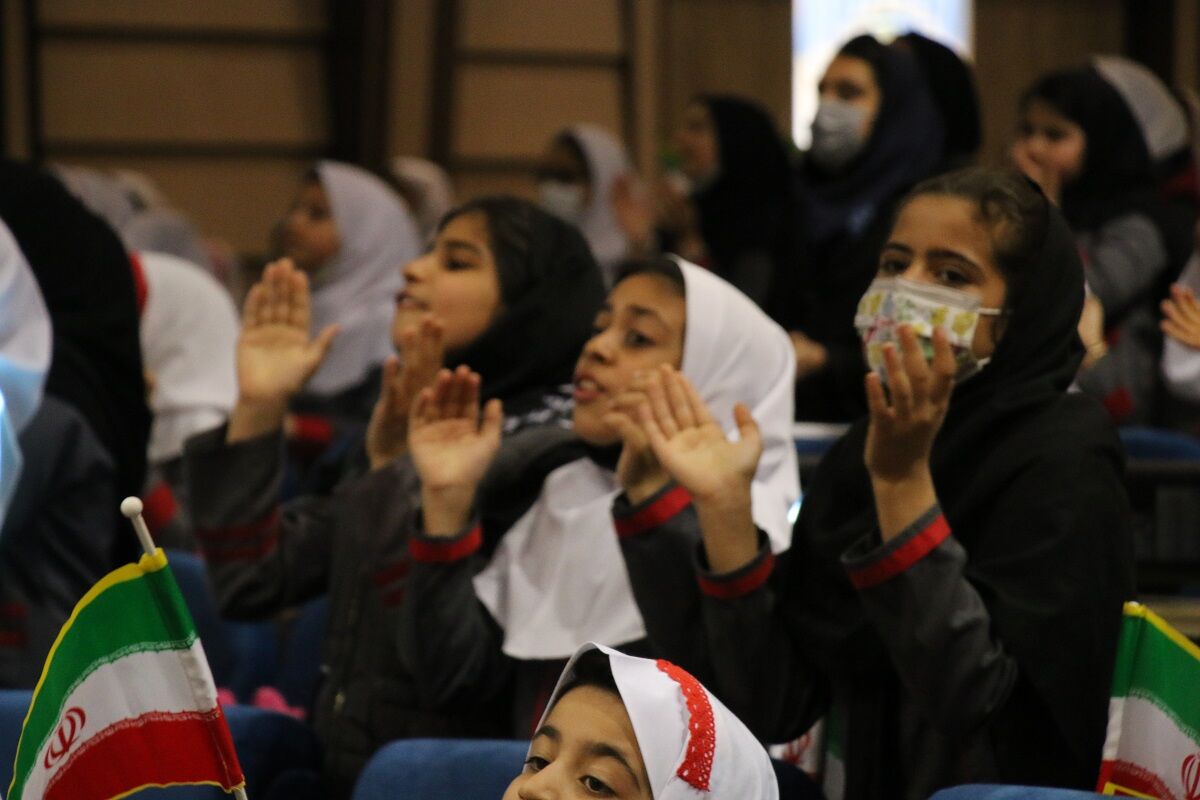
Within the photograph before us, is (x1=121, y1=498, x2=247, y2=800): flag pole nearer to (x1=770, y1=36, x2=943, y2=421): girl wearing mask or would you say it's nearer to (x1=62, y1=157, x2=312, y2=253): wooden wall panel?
(x1=770, y1=36, x2=943, y2=421): girl wearing mask

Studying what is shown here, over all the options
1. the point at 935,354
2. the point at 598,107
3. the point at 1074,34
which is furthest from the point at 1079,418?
the point at 1074,34

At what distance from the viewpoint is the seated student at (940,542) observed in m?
2.13

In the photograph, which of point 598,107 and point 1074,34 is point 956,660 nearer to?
point 598,107

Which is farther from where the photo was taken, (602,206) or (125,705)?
(602,206)

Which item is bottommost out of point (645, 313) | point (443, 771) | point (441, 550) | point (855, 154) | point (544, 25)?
point (443, 771)

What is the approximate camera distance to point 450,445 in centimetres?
283

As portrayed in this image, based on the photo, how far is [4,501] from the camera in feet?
8.89

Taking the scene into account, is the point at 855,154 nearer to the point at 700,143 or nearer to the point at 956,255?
the point at 700,143

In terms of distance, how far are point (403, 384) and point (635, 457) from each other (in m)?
0.66

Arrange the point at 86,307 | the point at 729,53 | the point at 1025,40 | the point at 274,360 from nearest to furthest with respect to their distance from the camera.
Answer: the point at 274,360, the point at 86,307, the point at 729,53, the point at 1025,40

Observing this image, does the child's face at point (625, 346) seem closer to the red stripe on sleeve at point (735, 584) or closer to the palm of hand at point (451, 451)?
the palm of hand at point (451, 451)

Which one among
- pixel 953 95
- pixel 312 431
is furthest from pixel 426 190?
pixel 312 431

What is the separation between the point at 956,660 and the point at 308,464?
2794 mm

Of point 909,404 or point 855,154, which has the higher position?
point 855,154
